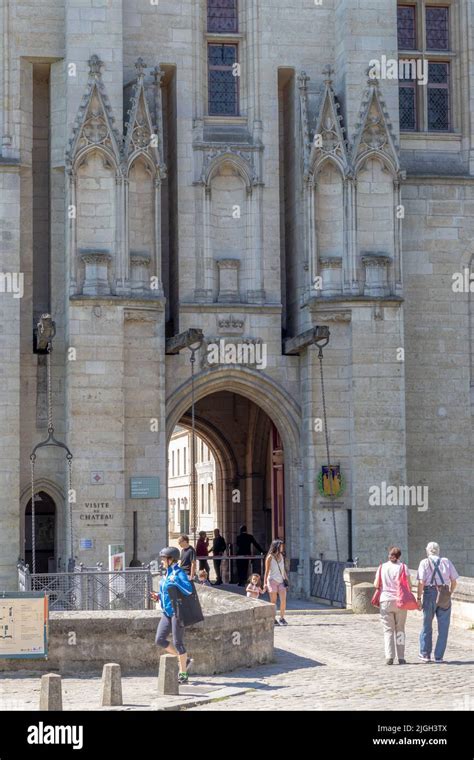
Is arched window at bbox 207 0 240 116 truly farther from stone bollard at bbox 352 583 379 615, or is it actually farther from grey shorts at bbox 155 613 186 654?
grey shorts at bbox 155 613 186 654

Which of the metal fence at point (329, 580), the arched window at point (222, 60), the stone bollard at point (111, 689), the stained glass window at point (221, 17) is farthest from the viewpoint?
the stained glass window at point (221, 17)

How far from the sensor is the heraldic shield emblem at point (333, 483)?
29.2 meters

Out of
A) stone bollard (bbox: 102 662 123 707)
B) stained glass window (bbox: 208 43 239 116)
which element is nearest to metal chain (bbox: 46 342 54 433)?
stained glass window (bbox: 208 43 239 116)

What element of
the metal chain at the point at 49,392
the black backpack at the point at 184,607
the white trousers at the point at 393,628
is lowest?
the white trousers at the point at 393,628

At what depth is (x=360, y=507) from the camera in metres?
29.0

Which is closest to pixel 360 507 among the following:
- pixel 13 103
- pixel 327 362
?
pixel 327 362

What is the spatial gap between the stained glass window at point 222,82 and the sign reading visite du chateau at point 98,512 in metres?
8.89

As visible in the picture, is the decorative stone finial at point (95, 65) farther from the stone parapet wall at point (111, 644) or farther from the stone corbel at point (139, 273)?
the stone parapet wall at point (111, 644)

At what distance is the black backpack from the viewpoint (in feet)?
51.3

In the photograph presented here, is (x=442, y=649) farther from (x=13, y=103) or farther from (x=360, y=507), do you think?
(x=13, y=103)

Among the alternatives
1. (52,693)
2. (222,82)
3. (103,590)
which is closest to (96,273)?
(222,82)

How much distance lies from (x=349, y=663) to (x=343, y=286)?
42.5ft

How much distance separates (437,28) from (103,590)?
53.0ft

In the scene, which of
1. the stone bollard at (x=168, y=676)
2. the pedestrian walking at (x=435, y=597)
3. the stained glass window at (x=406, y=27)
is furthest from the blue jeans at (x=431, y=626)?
the stained glass window at (x=406, y=27)
